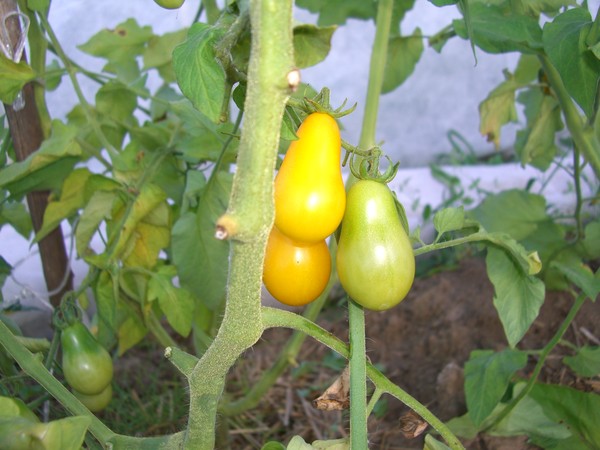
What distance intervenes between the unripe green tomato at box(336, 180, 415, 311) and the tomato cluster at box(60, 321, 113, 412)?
415mm

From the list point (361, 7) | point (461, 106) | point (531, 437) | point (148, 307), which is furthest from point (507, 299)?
point (461, 106)

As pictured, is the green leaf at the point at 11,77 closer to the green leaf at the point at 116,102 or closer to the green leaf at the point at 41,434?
the green leaf at the point at 116,102

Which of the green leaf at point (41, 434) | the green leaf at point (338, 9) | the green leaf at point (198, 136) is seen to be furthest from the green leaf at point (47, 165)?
the green leaf at point (338, 9)

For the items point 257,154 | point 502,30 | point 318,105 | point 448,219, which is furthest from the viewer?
point 502,30

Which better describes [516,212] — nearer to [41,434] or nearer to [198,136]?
[198,136]

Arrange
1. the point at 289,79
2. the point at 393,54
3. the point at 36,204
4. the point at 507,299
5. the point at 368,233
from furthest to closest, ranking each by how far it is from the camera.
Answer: the point at 393,54 < the point at 36,204 < the point at 507,299 < the point at 368,233 < the point at 289,79

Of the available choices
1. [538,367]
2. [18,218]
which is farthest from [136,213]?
[538,367]

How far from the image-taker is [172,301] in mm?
892

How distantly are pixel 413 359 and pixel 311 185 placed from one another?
2.76ft

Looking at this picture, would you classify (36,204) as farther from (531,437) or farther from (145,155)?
(531,437)

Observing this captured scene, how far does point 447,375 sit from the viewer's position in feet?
3.51

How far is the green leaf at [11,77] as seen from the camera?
82 centimetres

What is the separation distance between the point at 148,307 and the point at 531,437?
580 millimetres

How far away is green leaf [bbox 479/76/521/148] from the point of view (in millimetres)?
1138
